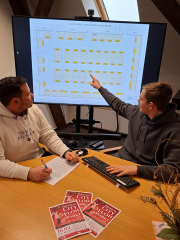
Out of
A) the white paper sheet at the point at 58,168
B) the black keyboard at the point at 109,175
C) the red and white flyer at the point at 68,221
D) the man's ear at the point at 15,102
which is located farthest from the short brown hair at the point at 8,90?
the red and white flyer at the point at 68,221

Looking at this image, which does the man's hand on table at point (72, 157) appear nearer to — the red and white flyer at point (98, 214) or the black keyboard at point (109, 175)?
the black keyboard at point (109, 175)

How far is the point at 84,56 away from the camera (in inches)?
71.6

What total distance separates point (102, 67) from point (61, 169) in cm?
111

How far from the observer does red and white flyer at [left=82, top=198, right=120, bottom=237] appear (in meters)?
0.82

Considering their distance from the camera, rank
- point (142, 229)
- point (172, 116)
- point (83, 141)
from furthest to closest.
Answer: point (83, 141) → point (172, 116) → point (142, 229)

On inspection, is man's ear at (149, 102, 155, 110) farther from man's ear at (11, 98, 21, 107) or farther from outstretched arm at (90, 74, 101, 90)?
man's ear at (11, 98, 21, 107)

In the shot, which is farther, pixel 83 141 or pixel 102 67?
pixel 83 141

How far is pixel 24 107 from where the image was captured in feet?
4.45

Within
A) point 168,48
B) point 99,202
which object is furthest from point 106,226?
point 168,48

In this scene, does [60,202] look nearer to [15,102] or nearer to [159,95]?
[15,102]

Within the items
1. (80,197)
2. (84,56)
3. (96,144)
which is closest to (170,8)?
(84,56)

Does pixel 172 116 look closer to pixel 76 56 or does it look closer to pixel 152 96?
pixel 152 96

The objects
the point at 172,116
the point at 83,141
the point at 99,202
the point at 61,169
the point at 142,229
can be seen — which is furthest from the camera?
the point at 83,141

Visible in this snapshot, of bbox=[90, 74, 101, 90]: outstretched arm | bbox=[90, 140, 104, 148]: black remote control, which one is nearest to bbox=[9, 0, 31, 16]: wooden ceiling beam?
bbox=[90, 74, 101, 90]: outstretched arm
